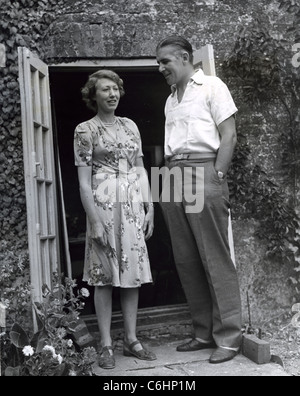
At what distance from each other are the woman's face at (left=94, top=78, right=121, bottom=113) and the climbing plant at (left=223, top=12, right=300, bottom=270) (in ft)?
4.97

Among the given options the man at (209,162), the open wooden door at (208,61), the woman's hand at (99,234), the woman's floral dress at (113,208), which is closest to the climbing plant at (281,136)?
the open wooden door at (208,61)

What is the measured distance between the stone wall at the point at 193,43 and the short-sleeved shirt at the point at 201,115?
3.63 ft

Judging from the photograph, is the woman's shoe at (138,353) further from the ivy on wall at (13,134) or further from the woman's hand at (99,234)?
the ivy on wall at (13,134)

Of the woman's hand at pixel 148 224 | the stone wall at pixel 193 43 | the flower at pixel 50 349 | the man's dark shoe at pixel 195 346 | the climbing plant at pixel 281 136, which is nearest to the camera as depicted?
the flower at pixel 50 349

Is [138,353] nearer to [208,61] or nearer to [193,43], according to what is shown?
[208,61]

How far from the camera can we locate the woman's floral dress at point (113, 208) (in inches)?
157

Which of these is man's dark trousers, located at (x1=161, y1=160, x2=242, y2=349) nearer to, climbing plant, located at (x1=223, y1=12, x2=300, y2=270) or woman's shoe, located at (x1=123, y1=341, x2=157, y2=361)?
woman's shoe, located at (x1=123, y1=341, x2=157, y2=361)

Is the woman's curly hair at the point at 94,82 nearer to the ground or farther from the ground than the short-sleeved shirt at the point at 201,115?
farther from the ground

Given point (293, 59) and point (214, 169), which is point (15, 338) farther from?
point (293, 59)

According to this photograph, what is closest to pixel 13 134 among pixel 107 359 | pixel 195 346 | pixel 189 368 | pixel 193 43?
pixel 193 43

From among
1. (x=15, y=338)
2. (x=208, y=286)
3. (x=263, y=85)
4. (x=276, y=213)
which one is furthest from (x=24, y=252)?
(x=263, y=85)

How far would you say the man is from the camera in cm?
396

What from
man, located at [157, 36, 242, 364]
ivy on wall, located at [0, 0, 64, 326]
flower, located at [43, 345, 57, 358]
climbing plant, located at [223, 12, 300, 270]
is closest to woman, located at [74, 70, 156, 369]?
man, located at [157, 36, 242, 364]

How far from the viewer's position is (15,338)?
12.0ft
